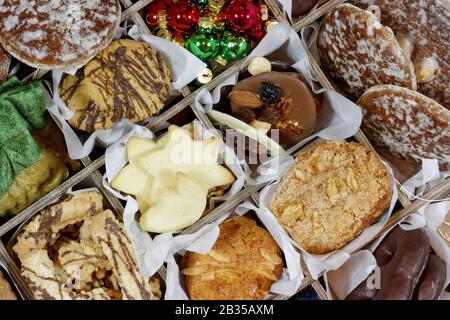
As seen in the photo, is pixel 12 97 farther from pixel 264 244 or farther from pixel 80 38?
pixel 264 244

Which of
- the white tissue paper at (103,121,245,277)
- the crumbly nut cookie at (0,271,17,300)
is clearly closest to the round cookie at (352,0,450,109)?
the white tissue paper at (103,121,245,277)

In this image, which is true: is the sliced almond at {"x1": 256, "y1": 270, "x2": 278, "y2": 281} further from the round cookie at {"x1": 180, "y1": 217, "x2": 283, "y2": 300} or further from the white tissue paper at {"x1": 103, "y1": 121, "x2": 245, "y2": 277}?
the white tissue paper at {"x1": 103, "y1": 121, "x2": 245, "y2": 277}

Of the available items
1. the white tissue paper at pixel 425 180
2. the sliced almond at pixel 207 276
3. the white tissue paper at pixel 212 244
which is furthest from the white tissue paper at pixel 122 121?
the white tissue paper at pixel 425 180

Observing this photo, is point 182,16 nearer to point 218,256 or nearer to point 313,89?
point 313,89

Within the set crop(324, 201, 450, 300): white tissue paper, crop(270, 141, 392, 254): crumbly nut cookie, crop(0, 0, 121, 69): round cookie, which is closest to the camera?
crop(0, 0, 121, 69): round cookie

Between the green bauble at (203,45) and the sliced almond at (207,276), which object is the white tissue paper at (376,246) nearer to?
the sliced almond at (207,276)
